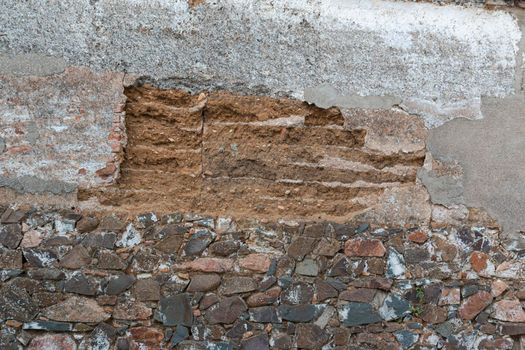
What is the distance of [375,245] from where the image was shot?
433 cm

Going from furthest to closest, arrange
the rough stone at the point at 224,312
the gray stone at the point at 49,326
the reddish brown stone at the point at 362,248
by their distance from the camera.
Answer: the reddish brown stone at the point at 362,248 → the rough stone at the point at 224,312 → the gray stone at the point at 49,326

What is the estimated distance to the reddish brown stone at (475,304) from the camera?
14.3 ft

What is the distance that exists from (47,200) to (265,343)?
55.4 inches

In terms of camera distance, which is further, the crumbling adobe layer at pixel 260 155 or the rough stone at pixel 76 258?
the crumbling adobe layer at pixel 260 155

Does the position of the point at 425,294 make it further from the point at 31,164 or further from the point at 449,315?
the point at 31,164

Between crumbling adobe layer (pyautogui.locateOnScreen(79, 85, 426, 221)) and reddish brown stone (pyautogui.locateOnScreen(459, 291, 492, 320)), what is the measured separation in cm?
70

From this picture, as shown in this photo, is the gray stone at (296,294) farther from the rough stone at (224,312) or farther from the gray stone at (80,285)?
the gray stone at (80,285)

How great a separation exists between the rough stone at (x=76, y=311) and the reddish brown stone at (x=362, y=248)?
1.36m

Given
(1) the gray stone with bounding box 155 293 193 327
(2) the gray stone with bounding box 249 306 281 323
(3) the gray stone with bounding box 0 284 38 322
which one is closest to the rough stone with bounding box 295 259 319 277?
(2) the gray stone with bounding box 249 306 281 323

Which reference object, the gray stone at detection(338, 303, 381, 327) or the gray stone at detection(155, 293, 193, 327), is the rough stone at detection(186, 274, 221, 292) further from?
the gray stone at detection(338, 303, 381, 327)

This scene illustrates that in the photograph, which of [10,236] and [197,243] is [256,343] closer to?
[197,243]

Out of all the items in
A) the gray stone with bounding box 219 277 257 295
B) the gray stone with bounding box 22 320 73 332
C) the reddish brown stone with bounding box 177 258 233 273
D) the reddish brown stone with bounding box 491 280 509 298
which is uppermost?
the reddish brown stone with bounding box 177 258 233 273

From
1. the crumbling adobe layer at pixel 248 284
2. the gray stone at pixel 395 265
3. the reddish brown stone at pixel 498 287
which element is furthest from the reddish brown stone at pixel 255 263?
the reddish brown stone at pixel 498 287

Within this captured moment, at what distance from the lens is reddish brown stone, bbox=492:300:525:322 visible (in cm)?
437
